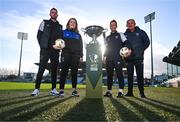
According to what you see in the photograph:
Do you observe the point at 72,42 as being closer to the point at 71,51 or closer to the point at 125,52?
the point at 71,51

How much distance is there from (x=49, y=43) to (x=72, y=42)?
53cm

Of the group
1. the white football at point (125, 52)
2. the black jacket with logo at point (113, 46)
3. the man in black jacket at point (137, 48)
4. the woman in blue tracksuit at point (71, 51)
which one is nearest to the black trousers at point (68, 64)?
the woman in blue tracksuit at point (71, 51)

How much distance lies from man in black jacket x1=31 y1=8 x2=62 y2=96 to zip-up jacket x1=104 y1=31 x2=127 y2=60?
1194mm

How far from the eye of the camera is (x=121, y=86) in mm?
6199

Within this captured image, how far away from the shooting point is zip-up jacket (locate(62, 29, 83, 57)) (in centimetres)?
588

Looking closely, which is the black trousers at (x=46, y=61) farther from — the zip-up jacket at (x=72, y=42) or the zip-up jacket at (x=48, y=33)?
the zip-up jacket at (x=72, y=42)

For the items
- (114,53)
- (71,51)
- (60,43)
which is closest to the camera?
(60,43)

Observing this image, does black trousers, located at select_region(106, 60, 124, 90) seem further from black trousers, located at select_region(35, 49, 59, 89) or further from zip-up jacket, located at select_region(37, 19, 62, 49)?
zip-up jacket, located at select_region(37, 19, 62, 49)

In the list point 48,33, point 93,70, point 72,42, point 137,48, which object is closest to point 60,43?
point 72,42

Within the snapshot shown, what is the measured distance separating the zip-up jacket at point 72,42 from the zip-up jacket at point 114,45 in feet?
2.30

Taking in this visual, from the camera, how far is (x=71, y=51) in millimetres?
5898

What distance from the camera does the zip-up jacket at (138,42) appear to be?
625 centimetres

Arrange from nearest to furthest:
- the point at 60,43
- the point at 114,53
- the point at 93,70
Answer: the point at 93,70, the point at 60,43, the point at 114,53

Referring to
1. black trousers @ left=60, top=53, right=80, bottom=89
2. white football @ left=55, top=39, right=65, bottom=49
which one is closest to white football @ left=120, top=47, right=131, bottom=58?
black trousers @ left=60, top=53, right=80, bottom=89
